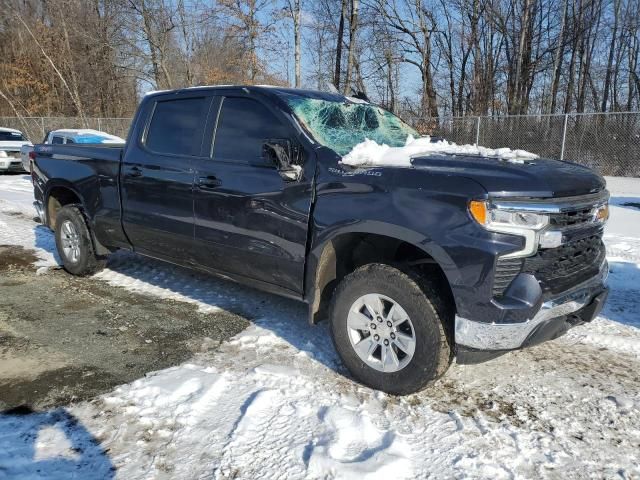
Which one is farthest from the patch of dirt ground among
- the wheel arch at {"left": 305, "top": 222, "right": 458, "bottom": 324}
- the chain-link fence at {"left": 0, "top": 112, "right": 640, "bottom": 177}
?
the chain-link fence at {"left": 0, "top": 112, "right": 640, "bottom": 177}

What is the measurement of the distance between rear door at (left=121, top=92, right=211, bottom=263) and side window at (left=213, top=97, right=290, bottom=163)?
0.24 metres

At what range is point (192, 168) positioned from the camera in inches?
163

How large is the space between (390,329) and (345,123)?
1730mm

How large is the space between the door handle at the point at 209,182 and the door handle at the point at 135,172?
35.3 inches

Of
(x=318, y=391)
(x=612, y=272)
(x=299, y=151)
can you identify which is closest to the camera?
(x=318, y=391)

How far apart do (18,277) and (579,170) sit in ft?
18.6

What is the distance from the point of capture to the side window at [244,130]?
373cm

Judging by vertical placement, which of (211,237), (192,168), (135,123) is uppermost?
(135,123)

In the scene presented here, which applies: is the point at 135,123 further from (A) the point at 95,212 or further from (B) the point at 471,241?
(B) the point at 471,241

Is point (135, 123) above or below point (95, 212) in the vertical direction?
above

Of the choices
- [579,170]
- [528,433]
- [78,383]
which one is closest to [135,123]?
[78,383]

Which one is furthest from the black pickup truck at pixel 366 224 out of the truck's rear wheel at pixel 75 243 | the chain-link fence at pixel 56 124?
the chain-link fence at pixel 56 124

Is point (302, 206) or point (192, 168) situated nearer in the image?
point (302, 206)

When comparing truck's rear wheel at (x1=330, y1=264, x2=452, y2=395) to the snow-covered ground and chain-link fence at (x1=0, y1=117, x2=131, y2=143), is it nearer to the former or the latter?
the snow-covered ground
